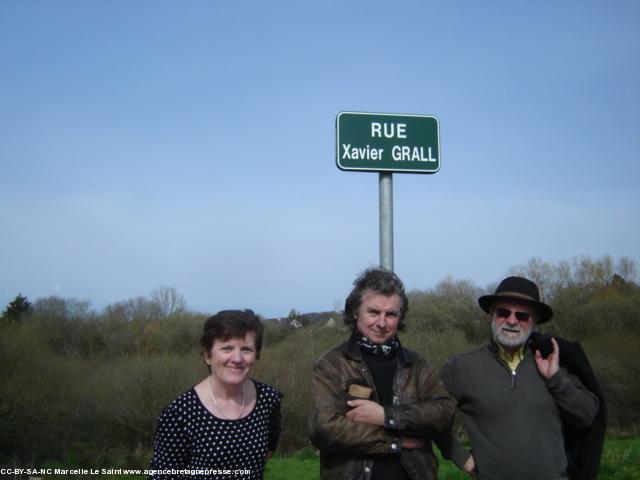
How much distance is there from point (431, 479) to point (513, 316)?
98cm

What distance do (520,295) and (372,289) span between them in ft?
2.75

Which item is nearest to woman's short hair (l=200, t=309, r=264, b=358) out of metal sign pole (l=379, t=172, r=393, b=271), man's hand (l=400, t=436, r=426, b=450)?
man's hand (l=400, t=436, r=426, b=450)

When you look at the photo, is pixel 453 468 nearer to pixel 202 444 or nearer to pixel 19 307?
pixel 202 444

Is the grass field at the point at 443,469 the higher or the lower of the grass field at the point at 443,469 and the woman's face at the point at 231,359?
the lower

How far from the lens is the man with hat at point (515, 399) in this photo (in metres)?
3.11

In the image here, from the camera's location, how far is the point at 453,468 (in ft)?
28.9

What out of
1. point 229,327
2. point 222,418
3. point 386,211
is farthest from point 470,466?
point 386,211

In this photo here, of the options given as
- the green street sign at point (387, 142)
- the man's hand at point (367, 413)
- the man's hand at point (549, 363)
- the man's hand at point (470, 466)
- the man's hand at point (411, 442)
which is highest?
the green street sign at point (387, 142)

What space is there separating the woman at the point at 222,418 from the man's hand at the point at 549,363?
1.44 metres

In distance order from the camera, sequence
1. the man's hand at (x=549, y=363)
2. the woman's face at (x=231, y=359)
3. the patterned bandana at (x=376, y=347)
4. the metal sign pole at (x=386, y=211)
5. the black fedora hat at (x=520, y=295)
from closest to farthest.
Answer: the woman's face at (x=231, y=359) → the patterned bandana at (x=376, y=347) → the man's hand at (x=549, y=363) → the black fedora hat at (x=520, y=295) → the metal sign pole at (x=386, y=211)

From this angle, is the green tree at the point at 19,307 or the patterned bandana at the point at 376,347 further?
the green tree at the point at 19,307

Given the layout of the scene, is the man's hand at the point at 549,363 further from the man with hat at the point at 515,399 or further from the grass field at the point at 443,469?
the grass field at the point at 443,469

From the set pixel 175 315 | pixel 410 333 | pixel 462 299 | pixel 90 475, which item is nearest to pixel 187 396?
pixel 90 475

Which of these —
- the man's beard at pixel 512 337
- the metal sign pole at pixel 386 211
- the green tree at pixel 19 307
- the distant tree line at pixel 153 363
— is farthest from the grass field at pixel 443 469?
the green tree at pixel 19 307
